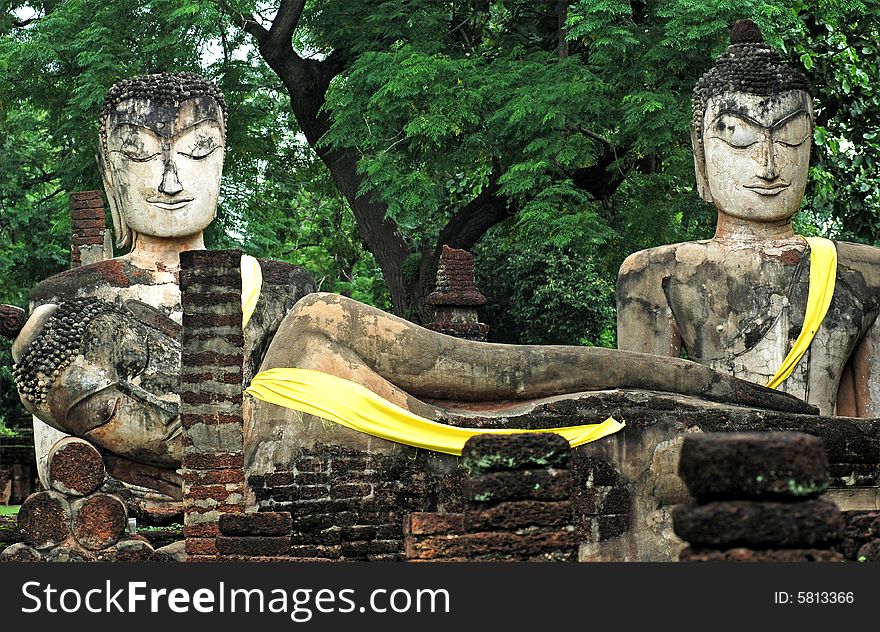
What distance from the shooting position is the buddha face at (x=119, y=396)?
33.3 ft

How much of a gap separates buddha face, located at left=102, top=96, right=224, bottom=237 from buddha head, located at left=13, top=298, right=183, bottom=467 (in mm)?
906

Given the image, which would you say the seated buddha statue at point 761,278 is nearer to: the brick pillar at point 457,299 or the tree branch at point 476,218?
the brick pillar at point 457,299

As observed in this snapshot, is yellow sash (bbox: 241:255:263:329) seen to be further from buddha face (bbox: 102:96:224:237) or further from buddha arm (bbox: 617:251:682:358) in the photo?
buddha arm (bbox: 617:251:682:358)

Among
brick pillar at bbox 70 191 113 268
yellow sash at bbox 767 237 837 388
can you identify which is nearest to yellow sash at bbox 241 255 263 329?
brick pillar at bbox 70 191 113 268

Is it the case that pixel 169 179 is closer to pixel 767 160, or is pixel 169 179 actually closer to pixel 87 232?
pixel 87 232

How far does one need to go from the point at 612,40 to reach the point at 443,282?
329cm

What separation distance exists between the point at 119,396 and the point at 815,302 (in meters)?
5.08

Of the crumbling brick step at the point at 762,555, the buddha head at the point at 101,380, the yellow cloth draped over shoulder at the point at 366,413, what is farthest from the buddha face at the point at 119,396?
the crumbling brick step at the point at 762,555

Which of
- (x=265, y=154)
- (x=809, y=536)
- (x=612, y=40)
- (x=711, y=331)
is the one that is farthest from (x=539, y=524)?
(x=265, y=154)

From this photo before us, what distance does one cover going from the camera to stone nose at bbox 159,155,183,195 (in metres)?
10.9

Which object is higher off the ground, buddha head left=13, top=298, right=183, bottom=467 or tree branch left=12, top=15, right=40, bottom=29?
tree branch left=12, top=15, right=40, bottom=29

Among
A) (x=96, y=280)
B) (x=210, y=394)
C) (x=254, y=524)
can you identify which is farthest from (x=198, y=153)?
(x=254, y=524)

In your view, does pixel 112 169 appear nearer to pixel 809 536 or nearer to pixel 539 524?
pixel 539 524

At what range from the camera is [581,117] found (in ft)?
52.4
